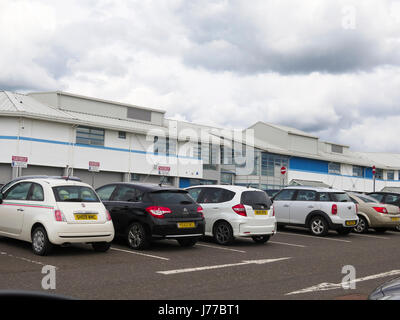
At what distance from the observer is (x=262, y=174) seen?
44750 mm

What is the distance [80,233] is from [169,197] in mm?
2504

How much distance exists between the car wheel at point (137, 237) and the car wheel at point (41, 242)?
218 centimetres

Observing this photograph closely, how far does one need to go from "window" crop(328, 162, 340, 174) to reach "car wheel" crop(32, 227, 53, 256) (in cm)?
4736

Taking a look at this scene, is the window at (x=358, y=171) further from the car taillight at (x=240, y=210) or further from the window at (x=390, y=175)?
the car taillight at (x=240, y=210)

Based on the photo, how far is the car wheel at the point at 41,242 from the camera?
9375 millimetres

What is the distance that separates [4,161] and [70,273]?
2214 centimetres

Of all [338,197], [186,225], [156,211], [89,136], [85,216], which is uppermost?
[89,136]

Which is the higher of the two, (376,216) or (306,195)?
(306,195)

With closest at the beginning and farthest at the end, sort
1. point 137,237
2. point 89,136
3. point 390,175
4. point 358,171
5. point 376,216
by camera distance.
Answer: point 137,237, point 376,216, point 89,136, point 358,171, point 390,175

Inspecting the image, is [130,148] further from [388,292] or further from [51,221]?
[388,292]

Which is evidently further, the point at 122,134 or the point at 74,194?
the point at 122,134

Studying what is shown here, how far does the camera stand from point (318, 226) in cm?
1620

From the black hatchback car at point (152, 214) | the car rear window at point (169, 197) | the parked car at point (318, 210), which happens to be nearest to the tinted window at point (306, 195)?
the parked car at point (318, 210)

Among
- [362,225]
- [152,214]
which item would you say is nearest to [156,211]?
[152,214]
